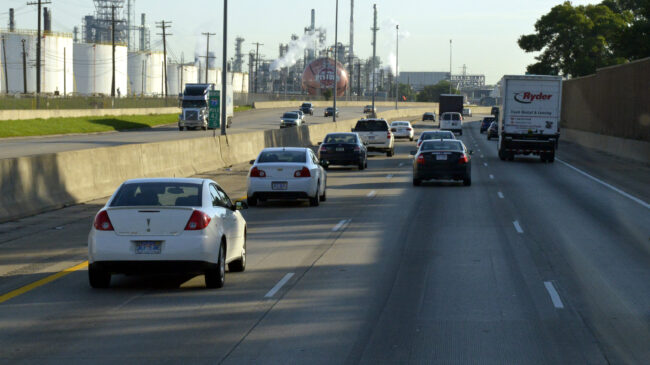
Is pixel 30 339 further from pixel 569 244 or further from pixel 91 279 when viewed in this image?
pixel 569 244

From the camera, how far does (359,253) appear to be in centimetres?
1579

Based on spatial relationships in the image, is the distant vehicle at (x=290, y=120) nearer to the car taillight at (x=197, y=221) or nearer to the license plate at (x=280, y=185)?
the license plate at (x=280, y=185)

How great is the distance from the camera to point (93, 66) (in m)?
Answer: 152

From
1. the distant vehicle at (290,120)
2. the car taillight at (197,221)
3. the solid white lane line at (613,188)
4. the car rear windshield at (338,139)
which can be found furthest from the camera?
the distant vehicle at (290,120)

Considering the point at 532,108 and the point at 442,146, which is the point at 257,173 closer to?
the point at 442,146

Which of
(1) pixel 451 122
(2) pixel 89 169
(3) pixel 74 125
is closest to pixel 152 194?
(2) pixel 89 169

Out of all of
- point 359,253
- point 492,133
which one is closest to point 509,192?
point 359,253

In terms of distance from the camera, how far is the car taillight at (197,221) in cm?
1181

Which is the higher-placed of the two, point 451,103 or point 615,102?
point 615,102

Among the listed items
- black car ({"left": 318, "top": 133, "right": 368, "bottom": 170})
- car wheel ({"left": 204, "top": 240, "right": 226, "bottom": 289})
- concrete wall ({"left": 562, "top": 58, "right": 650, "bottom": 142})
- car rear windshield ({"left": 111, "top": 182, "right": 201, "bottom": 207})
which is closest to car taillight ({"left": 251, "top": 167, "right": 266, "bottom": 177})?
car rear windshield ({"left": 111, "top": 182, "right": 201, "bottom": 207})

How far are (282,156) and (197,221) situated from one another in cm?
1256

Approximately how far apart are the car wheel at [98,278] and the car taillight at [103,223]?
1.54 ft

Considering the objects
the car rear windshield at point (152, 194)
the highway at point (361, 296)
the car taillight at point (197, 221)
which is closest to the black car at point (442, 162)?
the highway at point (361, 296)

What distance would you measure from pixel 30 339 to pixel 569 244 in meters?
10.6
